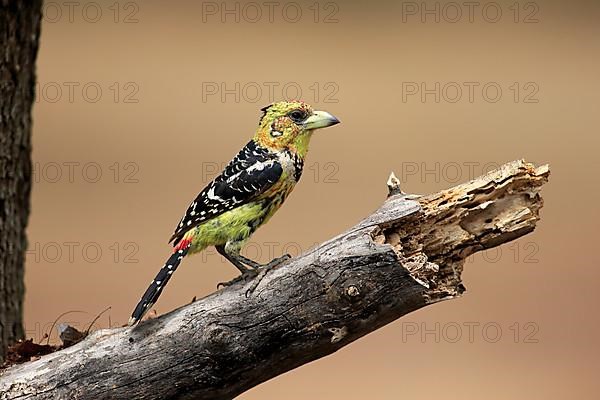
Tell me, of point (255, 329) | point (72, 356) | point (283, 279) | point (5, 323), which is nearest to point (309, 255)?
point (283, 279)

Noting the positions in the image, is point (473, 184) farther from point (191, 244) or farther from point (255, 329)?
point (191, 244)

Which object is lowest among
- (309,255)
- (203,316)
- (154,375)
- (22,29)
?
(154,375)

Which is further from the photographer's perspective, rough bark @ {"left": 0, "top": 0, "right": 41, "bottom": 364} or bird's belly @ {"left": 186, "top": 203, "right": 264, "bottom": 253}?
rough bark @ {"left": 0, "top": 0, "right": 41, "bottom": 364}

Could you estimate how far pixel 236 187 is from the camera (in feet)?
7.86

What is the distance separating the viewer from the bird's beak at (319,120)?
2410 mm

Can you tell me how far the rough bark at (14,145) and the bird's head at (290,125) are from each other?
3.45 feet

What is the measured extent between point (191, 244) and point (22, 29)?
1.12 meters

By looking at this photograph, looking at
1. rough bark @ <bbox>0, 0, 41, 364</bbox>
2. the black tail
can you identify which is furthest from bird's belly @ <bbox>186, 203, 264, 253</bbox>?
rough bark @ <bbox>0, 0, 41, 364</bbox>

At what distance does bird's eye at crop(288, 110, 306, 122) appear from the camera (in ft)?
8.05

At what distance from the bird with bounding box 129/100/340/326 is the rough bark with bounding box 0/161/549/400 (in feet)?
0.63

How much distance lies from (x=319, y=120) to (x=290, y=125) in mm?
90

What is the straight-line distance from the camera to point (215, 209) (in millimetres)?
2402

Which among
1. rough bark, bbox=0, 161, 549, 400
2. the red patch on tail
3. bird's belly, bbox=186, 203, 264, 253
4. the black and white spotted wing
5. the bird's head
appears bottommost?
rough bark, bbox=0, 161, 549, 400

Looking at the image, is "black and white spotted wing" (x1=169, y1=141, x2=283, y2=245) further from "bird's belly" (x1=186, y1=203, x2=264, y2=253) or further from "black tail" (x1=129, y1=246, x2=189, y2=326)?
"black tail" (x1=129, y1=246, x2=189, y2=326)
